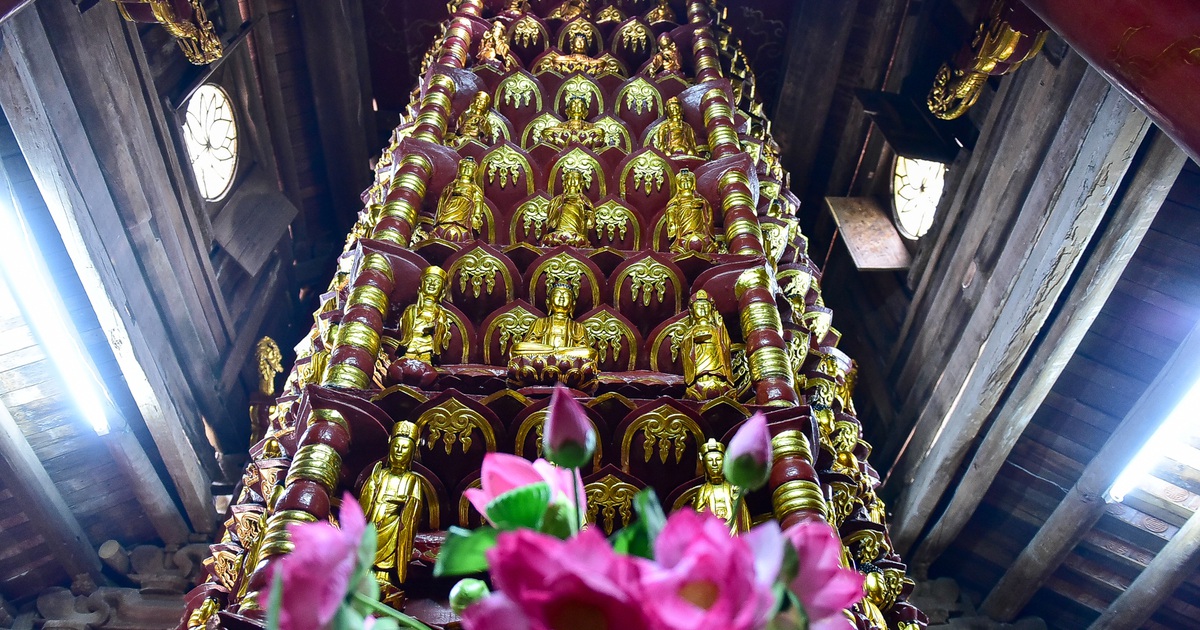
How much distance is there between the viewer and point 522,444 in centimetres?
354

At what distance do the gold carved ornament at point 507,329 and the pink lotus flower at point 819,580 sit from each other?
3.01 m

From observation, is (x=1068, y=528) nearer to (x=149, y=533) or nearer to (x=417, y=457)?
(x=417, y=457)

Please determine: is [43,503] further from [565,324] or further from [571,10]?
[571,10]

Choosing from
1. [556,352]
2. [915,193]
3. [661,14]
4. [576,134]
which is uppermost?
[661,14]

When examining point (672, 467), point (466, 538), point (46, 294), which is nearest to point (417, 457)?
point (672, 467)

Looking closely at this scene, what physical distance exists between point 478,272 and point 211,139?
3.69 metres

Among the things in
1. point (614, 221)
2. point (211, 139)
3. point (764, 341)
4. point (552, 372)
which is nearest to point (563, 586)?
point (552, 372)

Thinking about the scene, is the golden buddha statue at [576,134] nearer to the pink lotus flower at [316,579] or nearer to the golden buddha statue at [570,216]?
the golden buddha statue at [570,216]

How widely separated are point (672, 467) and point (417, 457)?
3.19 feet

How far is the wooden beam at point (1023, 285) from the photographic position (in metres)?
4.77

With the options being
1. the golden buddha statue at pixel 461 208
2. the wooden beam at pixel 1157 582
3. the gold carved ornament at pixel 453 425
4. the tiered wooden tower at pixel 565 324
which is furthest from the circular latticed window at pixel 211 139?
the wooden beam at pixel 1157 582

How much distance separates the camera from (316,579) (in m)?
1.19

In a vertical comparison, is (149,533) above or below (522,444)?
below

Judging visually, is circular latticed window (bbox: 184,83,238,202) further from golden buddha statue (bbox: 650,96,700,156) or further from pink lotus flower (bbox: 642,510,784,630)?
pink lotus flower (bbox: 642,510,784,630)
